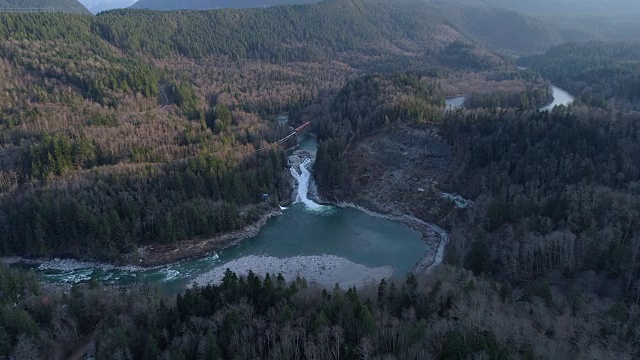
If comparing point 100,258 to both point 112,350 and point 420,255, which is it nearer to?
point 112,350


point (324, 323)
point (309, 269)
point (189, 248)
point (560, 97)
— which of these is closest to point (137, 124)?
point (189, 248)

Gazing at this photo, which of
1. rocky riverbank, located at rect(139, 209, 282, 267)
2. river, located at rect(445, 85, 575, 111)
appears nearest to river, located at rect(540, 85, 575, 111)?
river, located at rect(445, 85, 575, 111)

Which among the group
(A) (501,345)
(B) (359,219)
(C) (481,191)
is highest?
(A) (501,345)

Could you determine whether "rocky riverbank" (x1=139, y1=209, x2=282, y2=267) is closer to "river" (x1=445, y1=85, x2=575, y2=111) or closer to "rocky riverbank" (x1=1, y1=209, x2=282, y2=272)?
"rocky riverbank" (x1=1, y1=209, x2=282, y2=272)

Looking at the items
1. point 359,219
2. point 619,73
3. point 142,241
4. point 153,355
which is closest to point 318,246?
point 359,219

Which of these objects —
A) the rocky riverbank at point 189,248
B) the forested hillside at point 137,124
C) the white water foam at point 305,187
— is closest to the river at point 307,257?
the rocky riverbank at point 189,248

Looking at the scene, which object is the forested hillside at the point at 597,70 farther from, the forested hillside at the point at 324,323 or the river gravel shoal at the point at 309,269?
the forested hillside at the point at 324,323
